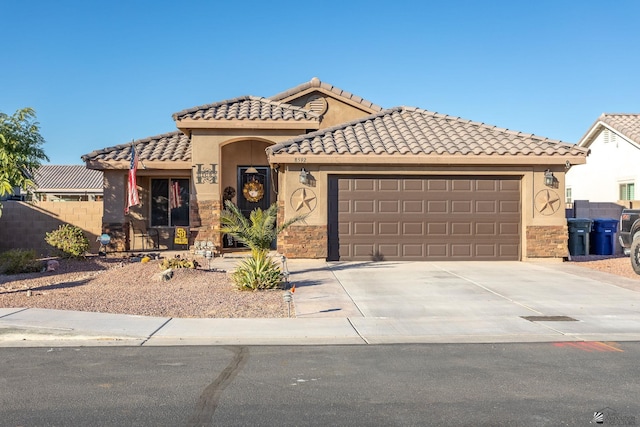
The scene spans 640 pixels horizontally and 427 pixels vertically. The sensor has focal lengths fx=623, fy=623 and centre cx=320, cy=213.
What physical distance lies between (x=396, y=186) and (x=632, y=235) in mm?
6265

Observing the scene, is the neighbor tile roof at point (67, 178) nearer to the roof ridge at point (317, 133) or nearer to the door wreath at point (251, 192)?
the door wreath at point (251, 192)

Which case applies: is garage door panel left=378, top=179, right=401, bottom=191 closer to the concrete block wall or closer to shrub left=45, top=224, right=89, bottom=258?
shrub left=45, top=224, right=89, bottom=258

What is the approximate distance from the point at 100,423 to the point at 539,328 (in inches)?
265


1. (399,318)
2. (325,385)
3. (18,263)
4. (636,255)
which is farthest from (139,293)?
(636,255)

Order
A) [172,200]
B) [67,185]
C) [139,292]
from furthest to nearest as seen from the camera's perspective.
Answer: [67,185]
[172,200]
[139,292]

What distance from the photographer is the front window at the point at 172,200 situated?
70.2 feet

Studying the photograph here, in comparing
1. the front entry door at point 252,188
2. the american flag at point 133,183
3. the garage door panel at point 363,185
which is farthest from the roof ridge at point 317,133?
the american flag at point 133,183

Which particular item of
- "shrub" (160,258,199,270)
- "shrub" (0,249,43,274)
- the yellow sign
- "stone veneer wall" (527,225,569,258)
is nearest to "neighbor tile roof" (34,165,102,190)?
the yellow sign

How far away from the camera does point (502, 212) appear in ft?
58.4

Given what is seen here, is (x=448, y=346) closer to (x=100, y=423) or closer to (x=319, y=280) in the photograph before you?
(x=100, y=423)

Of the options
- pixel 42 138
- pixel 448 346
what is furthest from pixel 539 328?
pixel 42 138

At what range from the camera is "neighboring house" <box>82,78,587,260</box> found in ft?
56.3

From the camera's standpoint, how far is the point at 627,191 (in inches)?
1171

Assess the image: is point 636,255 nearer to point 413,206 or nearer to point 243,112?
point 413,206
